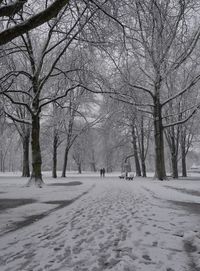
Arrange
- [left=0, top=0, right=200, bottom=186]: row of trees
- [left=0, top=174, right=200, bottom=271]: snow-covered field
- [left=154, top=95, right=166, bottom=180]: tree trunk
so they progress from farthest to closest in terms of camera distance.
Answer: [left=154, top=95, right=166, bottom=180]: tree trunk → [left=0, top=0, right=200, bottom=186]: row of trees → [left=0, top=174, right=200, bottom=271]: snow-covered field

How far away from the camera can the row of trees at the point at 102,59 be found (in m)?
10.2

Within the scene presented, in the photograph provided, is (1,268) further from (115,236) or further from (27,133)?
(27,133)

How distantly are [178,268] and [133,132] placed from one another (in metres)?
35.7

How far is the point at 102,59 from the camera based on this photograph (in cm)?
1830

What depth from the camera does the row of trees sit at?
10.2m

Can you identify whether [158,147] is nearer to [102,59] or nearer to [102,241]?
[102,59]

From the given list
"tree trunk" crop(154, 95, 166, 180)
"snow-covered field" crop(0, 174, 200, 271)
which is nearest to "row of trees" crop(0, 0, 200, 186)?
"tree trunk" crop(154, 95, 166, 180)

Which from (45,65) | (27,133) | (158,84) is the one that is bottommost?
(27,133)

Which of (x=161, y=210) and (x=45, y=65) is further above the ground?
(x=45, y=65)

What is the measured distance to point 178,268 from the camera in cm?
332

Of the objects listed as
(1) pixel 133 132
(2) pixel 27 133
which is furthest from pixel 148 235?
(1) pixel 133 132

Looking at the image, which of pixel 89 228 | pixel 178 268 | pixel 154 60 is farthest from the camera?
pixel 154 60

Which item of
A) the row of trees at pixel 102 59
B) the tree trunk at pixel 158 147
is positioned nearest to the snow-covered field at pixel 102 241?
the row of trees at pixel 102 59

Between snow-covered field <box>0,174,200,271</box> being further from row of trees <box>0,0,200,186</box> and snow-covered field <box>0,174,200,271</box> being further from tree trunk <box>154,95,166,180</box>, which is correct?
tree trunk <box>154,95,166,180</box>
